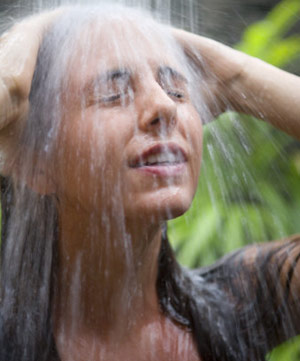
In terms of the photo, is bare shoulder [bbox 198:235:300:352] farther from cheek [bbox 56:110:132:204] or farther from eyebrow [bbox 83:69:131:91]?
eyebrow [bbox 83:69:131:91]

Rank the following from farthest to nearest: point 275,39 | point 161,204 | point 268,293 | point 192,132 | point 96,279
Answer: point 275,39 < point 268,293 < point 96,279 < point 192,132 < point 161,204

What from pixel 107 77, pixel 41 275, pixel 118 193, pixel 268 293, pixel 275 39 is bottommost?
pixel 275 39

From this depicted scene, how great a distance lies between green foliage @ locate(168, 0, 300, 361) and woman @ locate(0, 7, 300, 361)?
1543 millimetres

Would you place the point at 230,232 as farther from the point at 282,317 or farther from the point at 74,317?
the point at 74,317

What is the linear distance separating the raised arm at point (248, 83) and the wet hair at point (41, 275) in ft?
1.29

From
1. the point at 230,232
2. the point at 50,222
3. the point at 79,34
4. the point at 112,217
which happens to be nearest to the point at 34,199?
the point at 50,222

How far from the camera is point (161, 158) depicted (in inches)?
48.1

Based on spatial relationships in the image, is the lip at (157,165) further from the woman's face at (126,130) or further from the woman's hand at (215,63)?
the woman's hand at (215,63)

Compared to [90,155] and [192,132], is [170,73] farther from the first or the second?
[90,155]

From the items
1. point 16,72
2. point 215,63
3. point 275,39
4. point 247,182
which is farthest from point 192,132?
point 275,39

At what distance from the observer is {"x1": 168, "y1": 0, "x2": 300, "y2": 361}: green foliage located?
326cm

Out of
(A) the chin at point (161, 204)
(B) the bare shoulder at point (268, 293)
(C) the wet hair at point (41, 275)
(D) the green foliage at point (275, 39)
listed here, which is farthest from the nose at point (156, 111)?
(D) the green foliage at point (275, 39)

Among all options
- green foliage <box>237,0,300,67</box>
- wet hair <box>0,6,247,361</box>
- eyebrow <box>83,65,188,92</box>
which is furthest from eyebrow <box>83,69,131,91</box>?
green foliage <box>237,0,300,67</box>

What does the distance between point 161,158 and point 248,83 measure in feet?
1.51
